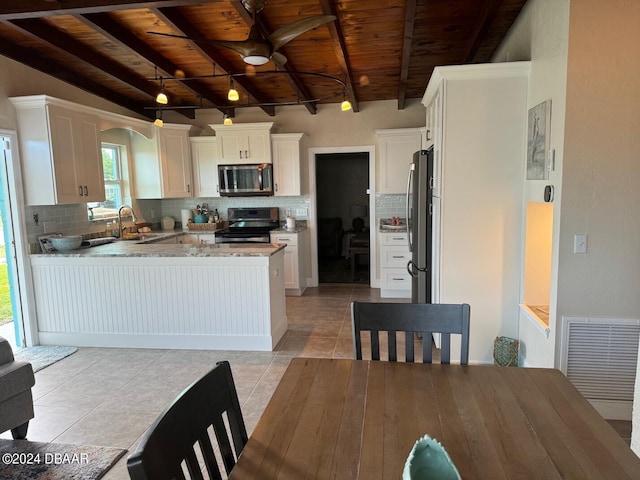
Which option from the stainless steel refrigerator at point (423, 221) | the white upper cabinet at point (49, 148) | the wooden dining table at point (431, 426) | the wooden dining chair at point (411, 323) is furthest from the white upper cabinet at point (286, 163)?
the wooden dining table at point (431, 426)

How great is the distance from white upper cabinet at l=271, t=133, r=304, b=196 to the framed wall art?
11.5ft

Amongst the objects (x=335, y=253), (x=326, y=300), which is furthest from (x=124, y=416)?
(x=335, y=253)

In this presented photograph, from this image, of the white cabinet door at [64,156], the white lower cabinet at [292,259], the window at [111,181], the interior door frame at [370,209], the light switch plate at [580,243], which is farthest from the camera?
the interior door frame at [370,209]

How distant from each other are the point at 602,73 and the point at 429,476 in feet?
8.31

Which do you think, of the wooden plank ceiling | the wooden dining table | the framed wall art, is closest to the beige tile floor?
the wooden dining table

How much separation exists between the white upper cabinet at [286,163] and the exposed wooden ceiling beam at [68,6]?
303 cm

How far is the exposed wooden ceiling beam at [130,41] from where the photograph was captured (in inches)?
134

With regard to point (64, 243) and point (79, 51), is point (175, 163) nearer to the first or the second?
point (79, 51)

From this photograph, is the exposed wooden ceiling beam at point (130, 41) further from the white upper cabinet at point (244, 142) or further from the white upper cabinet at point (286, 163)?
the white upper cabinet at point (286, 163)

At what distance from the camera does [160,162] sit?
19.0 feet

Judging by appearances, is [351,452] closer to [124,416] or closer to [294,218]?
[124,416]

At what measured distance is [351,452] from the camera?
3.59 ft

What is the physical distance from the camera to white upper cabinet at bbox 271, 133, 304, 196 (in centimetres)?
593

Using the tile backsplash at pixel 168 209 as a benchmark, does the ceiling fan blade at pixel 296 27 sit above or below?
above
